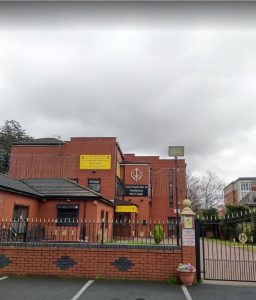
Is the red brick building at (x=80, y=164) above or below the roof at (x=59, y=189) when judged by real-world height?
above

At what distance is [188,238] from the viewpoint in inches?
320

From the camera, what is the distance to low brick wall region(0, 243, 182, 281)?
321 inches

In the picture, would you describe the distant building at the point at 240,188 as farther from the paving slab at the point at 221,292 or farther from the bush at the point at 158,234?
the paving slab at the point at 221,292

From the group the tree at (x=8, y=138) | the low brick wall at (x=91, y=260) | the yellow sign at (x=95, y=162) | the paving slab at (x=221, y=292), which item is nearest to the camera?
the paving slab at (x=221, y=292)

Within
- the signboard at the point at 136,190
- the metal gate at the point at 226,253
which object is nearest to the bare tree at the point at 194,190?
the signboard at the point at 136,190

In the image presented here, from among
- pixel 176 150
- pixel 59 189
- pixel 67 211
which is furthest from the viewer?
pixel 59 189

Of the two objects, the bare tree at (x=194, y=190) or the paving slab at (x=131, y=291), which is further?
the bare tree at (x=194, y=190)

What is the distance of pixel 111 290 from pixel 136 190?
2682 cm

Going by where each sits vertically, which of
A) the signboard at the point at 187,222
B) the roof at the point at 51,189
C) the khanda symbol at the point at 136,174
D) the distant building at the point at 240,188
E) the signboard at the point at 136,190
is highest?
the distant building at the point at 240,188

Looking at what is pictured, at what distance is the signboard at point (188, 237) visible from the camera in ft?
26.6

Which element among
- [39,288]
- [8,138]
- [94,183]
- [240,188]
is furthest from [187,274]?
[240,188]

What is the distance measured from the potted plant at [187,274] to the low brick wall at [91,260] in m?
0.35

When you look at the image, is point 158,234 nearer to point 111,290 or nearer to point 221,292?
point 221,292

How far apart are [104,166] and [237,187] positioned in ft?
224
